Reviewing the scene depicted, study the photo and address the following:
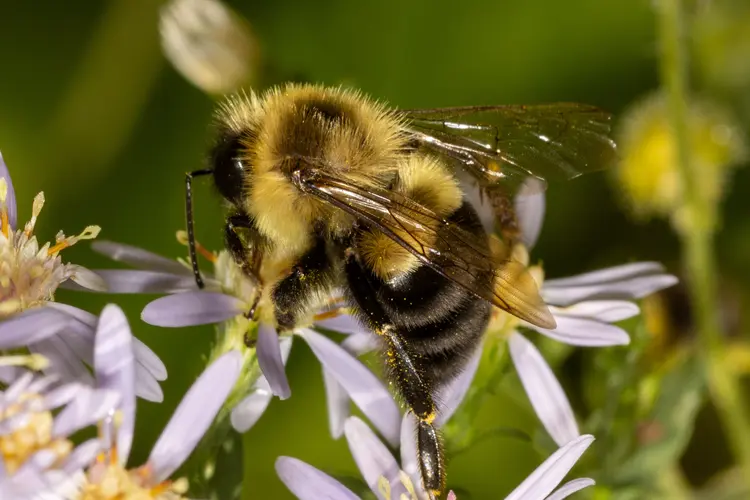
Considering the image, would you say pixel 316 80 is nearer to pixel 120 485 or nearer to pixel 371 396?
pixel 371 396

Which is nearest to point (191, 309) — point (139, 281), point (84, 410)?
point (139, 281)

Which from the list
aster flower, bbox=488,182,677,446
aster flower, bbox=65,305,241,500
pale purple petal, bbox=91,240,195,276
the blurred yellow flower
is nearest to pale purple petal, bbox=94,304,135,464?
aster flower, bbox=65,305,241,500

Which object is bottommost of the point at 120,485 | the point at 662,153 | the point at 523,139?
the point at 120,485

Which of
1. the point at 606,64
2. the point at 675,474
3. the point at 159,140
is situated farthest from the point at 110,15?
the point at 675,474

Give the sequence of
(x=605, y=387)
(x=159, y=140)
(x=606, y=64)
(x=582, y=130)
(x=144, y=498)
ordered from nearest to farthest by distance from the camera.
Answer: (x=144, y=498) < (x=582, y=130) < (x=605, y=387) < (x=159, y=140) < (x=606, y=64)

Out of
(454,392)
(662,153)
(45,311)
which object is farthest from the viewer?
(662,153)

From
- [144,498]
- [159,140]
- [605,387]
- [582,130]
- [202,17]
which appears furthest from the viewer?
[159,140]

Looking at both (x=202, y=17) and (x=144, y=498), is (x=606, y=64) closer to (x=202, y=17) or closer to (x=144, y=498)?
(x=202, y=17)
